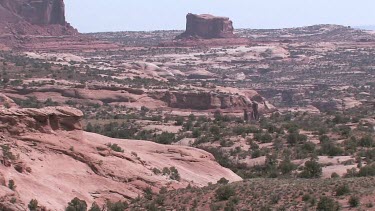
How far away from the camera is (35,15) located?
157 metres

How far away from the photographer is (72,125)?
114 feet

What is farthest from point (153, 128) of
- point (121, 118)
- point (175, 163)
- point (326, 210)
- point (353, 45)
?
point (353, 45)

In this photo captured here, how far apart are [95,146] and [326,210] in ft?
39.0

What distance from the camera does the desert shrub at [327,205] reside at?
27.2 metres

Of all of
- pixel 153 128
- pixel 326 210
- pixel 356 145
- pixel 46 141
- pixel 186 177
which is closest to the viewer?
pixel 326 210

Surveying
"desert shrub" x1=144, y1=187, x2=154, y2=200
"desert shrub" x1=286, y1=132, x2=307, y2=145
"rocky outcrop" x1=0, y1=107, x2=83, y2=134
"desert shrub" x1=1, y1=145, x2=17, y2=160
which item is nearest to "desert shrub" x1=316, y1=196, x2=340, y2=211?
"desert shrub" x1=144, y1=187, x2=154, y2=200

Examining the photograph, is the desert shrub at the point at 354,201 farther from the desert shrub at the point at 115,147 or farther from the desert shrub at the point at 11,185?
the desert shrub at the point at 115,147

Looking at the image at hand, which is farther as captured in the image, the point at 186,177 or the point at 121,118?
the point at 121,118

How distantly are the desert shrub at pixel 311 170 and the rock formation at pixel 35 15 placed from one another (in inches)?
4557

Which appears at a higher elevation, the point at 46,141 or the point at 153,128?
the point at 46,141

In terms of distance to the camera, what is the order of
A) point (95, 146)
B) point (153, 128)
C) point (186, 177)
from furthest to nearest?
point (153, 128) → point (186, 177) → point (95, 146)

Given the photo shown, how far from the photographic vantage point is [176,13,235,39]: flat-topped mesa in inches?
6781

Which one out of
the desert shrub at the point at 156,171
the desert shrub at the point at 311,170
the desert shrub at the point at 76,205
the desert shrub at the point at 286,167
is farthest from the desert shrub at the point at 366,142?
the desert shrub at the point at 76,205

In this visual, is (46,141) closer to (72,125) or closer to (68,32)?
(72,125)
